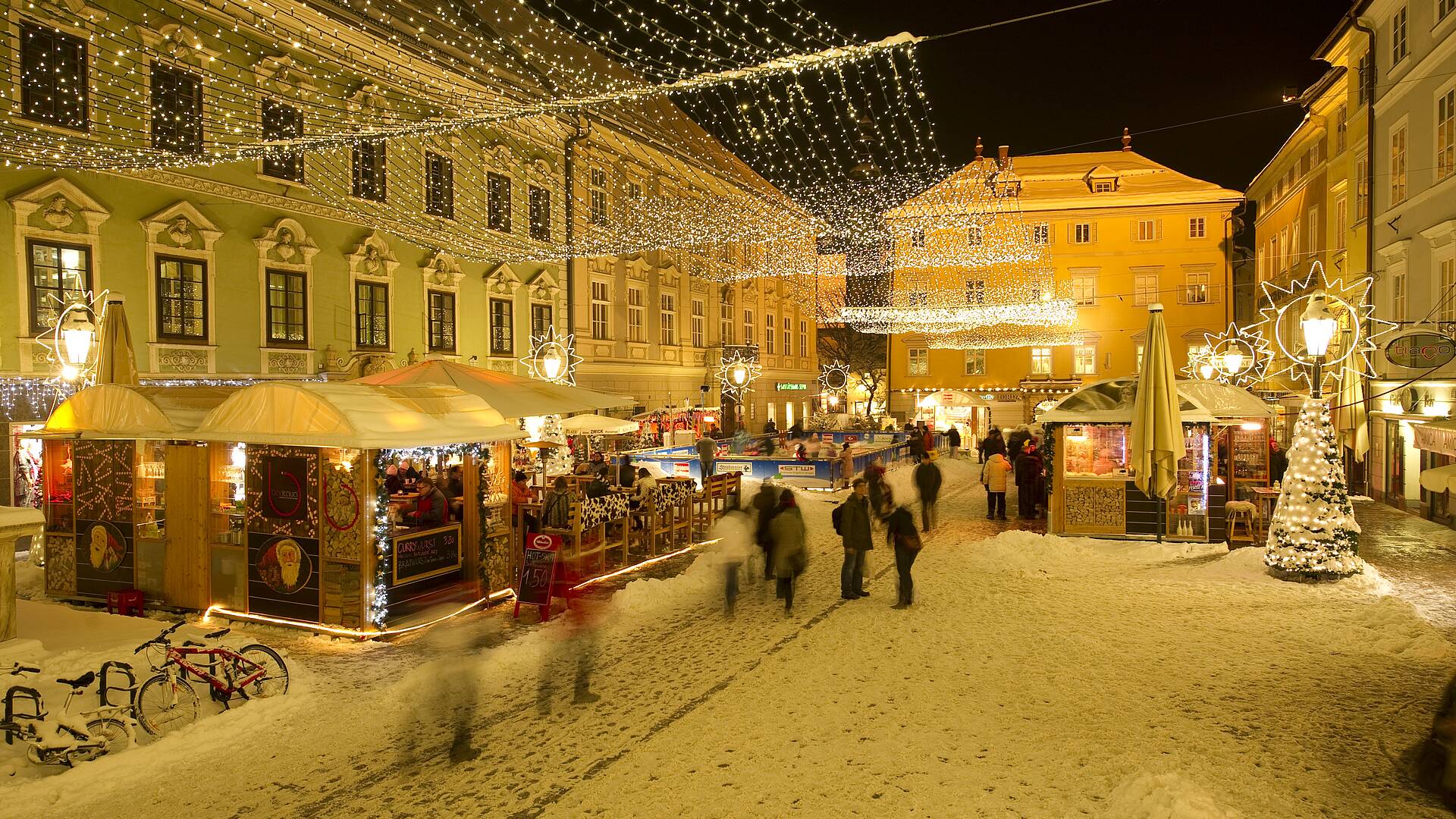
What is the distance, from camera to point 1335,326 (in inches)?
462

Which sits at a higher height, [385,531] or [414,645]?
[385,531]

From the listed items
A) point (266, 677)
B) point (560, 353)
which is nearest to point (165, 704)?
point (266, 677)

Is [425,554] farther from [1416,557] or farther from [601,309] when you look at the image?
[601,309]

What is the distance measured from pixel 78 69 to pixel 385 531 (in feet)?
41.8

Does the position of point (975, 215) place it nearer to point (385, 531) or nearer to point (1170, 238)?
point (385, 531)

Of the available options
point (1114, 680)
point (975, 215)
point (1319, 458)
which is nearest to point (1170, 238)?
point (975, 215)

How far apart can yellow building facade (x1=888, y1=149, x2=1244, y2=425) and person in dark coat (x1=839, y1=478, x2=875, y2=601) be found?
33.1 m

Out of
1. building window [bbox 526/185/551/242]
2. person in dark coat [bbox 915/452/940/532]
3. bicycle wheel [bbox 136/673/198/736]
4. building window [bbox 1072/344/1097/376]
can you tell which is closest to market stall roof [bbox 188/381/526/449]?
bicycle wheel [bbox 136/673/198/736]

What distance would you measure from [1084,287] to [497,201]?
32577 millimetres

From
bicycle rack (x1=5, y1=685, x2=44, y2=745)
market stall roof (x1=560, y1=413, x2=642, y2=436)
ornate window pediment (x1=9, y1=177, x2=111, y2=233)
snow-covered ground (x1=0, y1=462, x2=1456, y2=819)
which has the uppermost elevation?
ornate window pediment (x1=9, y1=177, x2=111, y2=233)

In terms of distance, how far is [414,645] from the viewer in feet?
29.5

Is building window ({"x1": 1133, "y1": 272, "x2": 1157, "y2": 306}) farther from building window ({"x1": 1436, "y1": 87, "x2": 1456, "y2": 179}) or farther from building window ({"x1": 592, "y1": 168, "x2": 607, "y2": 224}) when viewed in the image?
building window ({"x1": 592, "y1": 168, "x2": 607, "y2": 224})

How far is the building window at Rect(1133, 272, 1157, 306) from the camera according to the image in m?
44.5

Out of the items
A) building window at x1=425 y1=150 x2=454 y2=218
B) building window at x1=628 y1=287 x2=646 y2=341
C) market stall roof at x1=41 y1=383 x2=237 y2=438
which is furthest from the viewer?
building window at x1=628 y1=287 x2=646 y2=341
